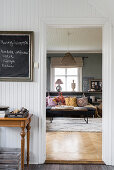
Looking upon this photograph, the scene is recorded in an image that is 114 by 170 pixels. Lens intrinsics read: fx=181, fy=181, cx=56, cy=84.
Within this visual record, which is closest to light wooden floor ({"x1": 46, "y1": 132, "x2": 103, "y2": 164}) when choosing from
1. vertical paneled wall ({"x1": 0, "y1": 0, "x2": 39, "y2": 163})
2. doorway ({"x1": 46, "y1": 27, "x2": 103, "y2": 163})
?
doorway ({"x1": 46, "y1": 27, "x2": 103, "y2": 163})

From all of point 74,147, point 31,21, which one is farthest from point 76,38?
point 74,147

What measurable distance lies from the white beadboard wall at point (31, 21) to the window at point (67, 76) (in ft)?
16.8

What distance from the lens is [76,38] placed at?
583cm

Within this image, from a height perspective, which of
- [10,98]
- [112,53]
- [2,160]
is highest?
[112,53]

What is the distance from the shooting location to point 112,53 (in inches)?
108

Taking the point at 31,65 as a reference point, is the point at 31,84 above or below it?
below

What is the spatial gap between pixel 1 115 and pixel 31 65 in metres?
0.86

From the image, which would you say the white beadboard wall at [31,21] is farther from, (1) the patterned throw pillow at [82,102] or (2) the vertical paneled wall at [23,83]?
(1) the patterned throw pillow at [82,102]

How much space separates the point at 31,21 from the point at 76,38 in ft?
10.7

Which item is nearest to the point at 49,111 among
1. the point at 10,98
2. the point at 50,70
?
the point at 50,70

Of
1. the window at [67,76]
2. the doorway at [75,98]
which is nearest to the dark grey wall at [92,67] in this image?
the doorway at [75,98]

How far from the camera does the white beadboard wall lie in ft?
9.11

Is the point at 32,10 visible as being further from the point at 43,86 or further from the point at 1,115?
the point at 1,115

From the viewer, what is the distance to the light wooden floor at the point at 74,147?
9.62 ft
